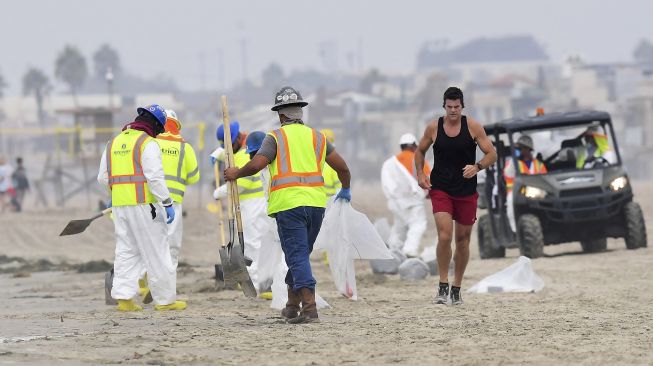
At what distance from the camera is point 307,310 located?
11305 mm

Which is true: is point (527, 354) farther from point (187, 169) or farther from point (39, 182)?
Answer: point (39, 182)

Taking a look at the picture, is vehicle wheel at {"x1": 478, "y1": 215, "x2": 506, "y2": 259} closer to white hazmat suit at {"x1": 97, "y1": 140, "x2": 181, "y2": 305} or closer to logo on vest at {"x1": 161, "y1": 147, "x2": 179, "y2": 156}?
logo on vest at {"x1": 161, "y1": 147, "x2": 179, "y2": 156}

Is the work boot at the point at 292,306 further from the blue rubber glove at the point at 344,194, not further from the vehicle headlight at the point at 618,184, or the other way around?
the vehicle headlight at the point at 618,184

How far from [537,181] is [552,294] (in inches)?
220

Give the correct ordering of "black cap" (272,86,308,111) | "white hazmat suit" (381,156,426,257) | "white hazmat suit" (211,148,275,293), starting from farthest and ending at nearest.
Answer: "white hazmat suit" (381,156,426,257) < "white hazmat suit" (211,148,275,293) < "black cap" (272,86,308,111)

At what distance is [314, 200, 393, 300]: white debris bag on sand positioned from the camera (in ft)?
43.0

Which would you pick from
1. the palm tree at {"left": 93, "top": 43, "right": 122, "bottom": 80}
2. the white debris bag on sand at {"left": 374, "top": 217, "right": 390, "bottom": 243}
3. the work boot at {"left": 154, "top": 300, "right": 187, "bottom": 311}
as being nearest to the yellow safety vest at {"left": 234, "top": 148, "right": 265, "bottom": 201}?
the work boot at {"left": 154, "top": 300, "right": 187, "bottom": 311}

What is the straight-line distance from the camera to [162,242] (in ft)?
43.0

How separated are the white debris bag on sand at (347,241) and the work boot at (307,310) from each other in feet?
5.83

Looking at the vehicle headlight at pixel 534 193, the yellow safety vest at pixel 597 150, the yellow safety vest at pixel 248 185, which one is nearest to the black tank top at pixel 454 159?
the yellow safety vest at pixel 248 185

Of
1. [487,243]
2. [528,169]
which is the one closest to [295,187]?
[528,169]

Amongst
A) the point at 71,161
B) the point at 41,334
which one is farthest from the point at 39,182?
the point at 41,334

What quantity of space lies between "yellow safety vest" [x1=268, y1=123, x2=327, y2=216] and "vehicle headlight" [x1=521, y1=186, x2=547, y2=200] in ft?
27.1

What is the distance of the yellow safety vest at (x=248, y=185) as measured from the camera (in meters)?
14.7
